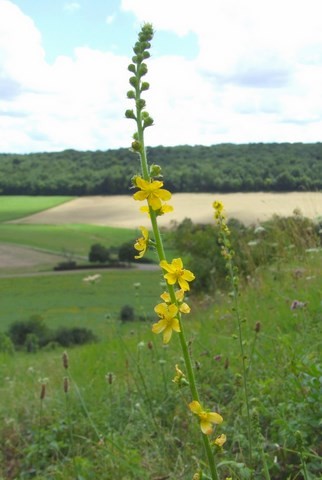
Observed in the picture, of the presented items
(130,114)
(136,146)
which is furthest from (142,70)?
(136,146)

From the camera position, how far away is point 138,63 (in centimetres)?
208

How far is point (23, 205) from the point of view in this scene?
47688 millimetres

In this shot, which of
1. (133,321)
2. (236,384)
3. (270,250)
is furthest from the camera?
(133,321)

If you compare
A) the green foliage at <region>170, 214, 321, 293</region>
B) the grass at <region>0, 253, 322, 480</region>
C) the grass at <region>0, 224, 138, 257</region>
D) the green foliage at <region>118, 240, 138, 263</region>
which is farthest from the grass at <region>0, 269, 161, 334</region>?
the grass at <region>0, 253, 322, 480</region>

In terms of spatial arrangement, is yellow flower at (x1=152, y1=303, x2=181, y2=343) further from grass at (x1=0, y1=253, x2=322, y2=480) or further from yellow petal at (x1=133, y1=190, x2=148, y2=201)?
grass at (x1=0, y1=253, x2=322, y2=480)

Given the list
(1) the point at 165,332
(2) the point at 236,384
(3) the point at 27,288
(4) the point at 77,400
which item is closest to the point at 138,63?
(1) the point at 165,332

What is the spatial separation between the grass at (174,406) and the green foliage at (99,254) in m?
26.2

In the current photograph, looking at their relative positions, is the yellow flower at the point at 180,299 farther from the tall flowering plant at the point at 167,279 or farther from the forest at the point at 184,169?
the forest at the point at 184,169

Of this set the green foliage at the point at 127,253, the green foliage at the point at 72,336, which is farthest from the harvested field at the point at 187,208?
the green foliage at the point at 72,336

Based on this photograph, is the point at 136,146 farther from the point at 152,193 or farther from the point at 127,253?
the point at 127,253

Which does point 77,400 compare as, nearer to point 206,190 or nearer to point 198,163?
point 206,190

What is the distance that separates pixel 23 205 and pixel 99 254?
51.1 feet

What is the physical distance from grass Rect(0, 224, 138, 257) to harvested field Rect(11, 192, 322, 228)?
2.10ft

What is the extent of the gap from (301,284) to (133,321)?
288 inches
